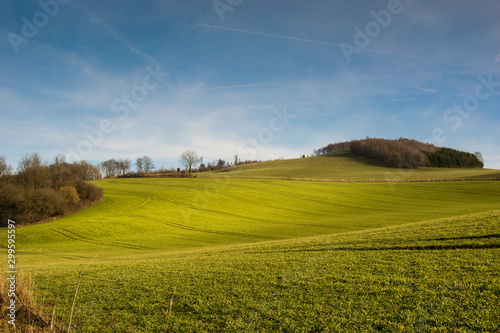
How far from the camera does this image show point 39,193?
1357 inches

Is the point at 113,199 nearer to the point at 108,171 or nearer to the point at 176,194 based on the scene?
the point at 176,194

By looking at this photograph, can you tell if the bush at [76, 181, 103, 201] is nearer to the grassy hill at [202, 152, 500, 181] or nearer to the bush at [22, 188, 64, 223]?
the bush at [22, 188, 64, 223]

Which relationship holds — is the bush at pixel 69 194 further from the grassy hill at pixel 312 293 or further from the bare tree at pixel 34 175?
the grassy hill at pixel 312 293

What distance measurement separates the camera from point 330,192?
55.9 meters

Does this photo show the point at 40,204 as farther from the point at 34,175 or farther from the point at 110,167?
the point at 110,167

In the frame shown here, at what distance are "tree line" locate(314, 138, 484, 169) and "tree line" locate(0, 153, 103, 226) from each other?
10079 centimetres

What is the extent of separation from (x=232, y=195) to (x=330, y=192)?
21199mm

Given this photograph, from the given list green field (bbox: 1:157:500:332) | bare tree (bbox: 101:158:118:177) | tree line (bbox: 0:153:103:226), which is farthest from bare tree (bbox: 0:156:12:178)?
bare tree (bbox: 101:158:118:177)

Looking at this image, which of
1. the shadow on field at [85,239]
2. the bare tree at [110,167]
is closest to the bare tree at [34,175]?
the shadow on field at [85,239]

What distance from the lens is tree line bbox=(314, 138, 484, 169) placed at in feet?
334

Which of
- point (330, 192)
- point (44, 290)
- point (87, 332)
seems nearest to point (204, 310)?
point (87, 332)

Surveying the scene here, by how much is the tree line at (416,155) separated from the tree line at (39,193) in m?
101

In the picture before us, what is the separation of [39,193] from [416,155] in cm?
11729

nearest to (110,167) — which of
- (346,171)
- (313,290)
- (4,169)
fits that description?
(4,169)
